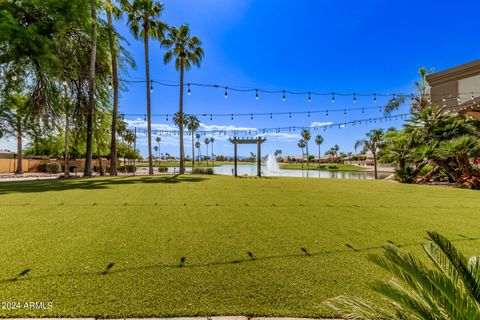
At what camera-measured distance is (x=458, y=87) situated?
57.6ft

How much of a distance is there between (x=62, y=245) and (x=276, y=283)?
346cm

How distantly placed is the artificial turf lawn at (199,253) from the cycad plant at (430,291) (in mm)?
A: 619

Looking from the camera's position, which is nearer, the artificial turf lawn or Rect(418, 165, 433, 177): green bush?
the artificial turf lawn

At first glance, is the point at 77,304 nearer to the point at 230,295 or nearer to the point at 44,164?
the point at 230,295

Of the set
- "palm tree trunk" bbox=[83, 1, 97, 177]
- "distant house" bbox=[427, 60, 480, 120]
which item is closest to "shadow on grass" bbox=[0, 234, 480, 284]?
"distant house" bbox=[427, 60, 480, 120]

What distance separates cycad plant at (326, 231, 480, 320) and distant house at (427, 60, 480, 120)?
17.5 metres

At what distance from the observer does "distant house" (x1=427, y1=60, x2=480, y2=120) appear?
15995mm

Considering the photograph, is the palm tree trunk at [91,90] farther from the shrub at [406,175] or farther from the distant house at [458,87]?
the distant house at [458,87]

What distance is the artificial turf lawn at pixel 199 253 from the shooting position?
2.48 metres

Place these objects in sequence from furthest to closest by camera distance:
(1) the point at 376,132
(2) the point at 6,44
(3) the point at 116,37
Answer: (1) the point at 376,132
(3) the point at 116,37
(2) the point at 6,44

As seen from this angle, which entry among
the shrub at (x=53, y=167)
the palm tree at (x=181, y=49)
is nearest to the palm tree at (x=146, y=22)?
the palm tree at (x=181, y=49)

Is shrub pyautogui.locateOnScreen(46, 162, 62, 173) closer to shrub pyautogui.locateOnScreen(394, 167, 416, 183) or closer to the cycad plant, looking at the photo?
shrub pyautogui.locateOnScreen(394, 167, 416, 183)

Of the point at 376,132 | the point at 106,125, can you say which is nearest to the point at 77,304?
the point at 106,125

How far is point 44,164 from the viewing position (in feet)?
93.4
